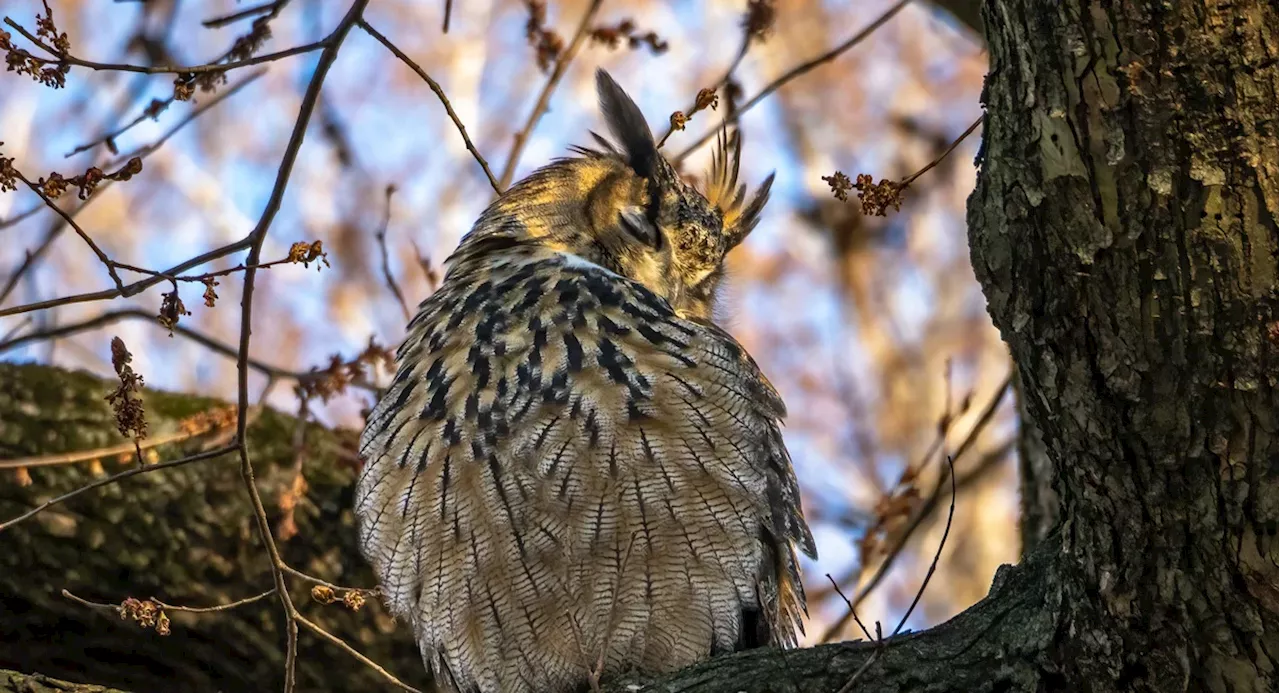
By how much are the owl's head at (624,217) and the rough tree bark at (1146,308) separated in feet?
4.86

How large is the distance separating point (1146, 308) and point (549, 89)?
217cm

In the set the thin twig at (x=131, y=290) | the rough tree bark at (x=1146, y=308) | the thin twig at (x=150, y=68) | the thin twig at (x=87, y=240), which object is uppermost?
the thin twig at (x=150, y=68)

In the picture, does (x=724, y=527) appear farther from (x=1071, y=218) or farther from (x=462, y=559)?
(x=1071, y=218)

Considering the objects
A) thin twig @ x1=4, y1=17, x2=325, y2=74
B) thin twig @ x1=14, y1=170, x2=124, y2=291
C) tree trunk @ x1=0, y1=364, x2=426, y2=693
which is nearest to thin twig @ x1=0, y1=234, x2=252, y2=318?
thin twig @ x1=14, y1=170, x2=124, y2=291

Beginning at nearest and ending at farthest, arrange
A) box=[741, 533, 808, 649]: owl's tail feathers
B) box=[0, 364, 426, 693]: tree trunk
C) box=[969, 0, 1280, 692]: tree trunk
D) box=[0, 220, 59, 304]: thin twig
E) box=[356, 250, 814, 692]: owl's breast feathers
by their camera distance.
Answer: box=[969, 0, 1280, 692]: tree trunk
box=[356, 250, 814, 692]: owl's breast feathers
box=[741, 533, 808, 649]: owl's tail feathers
box=[0, 220, 59, 304]: thin twig
box=[0, 364, 426, 693]: tree trunk

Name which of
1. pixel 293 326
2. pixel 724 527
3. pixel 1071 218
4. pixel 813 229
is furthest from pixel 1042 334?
pixel 293 326

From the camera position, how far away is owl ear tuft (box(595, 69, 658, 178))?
359cm

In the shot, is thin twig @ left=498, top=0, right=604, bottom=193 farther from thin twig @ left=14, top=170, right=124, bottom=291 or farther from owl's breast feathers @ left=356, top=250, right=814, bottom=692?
thin twig @ left=14, top=170, right=124, bottom=291

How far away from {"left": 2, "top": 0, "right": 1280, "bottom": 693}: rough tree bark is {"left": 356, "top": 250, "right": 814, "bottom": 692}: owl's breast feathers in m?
0.78

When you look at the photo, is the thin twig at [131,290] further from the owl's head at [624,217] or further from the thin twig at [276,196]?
the owl's head at [624,217]

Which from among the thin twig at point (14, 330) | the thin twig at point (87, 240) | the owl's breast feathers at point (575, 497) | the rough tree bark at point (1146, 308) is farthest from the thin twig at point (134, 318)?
the rough tree bark at point (1146, 308)

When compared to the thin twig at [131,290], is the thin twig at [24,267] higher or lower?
higher

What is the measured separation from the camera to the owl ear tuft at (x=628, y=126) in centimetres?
359

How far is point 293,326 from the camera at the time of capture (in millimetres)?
11852
